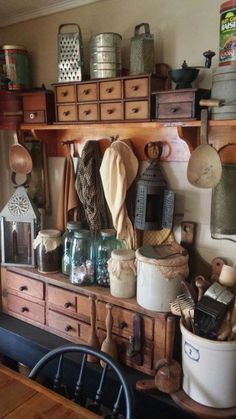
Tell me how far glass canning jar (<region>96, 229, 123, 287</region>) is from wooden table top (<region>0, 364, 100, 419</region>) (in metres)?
0.70

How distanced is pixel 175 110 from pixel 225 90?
0.20 metres

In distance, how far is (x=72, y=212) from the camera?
2.00m

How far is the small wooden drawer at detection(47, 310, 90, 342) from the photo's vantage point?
1747mm

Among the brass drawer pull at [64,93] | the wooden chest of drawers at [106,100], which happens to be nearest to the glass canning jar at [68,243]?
the wooden chest of drawers at [106,100]

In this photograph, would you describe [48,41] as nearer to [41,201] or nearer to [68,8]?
[68,8]

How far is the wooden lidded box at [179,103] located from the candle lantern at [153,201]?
0.26 m

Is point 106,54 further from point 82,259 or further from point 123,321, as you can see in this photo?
point 123,321

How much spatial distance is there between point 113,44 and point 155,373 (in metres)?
1.36

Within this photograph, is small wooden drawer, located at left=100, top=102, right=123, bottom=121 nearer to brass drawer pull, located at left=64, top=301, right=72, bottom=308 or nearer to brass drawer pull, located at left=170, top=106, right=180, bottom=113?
brass drawer pull, located at left=170, top=106, right=180, bottom=113

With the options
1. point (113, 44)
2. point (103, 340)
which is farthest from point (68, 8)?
point (103, 340)

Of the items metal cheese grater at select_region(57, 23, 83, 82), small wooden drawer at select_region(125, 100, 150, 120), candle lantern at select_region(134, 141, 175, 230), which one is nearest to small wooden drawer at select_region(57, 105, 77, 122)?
metal cheese grater at select_region(57, 23, 83, 82)

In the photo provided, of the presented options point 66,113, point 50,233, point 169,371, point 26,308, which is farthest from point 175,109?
point 26,308

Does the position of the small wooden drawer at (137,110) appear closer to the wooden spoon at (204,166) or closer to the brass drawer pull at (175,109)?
the brass drawer pull at (175,109)

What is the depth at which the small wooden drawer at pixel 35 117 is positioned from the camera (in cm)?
185
